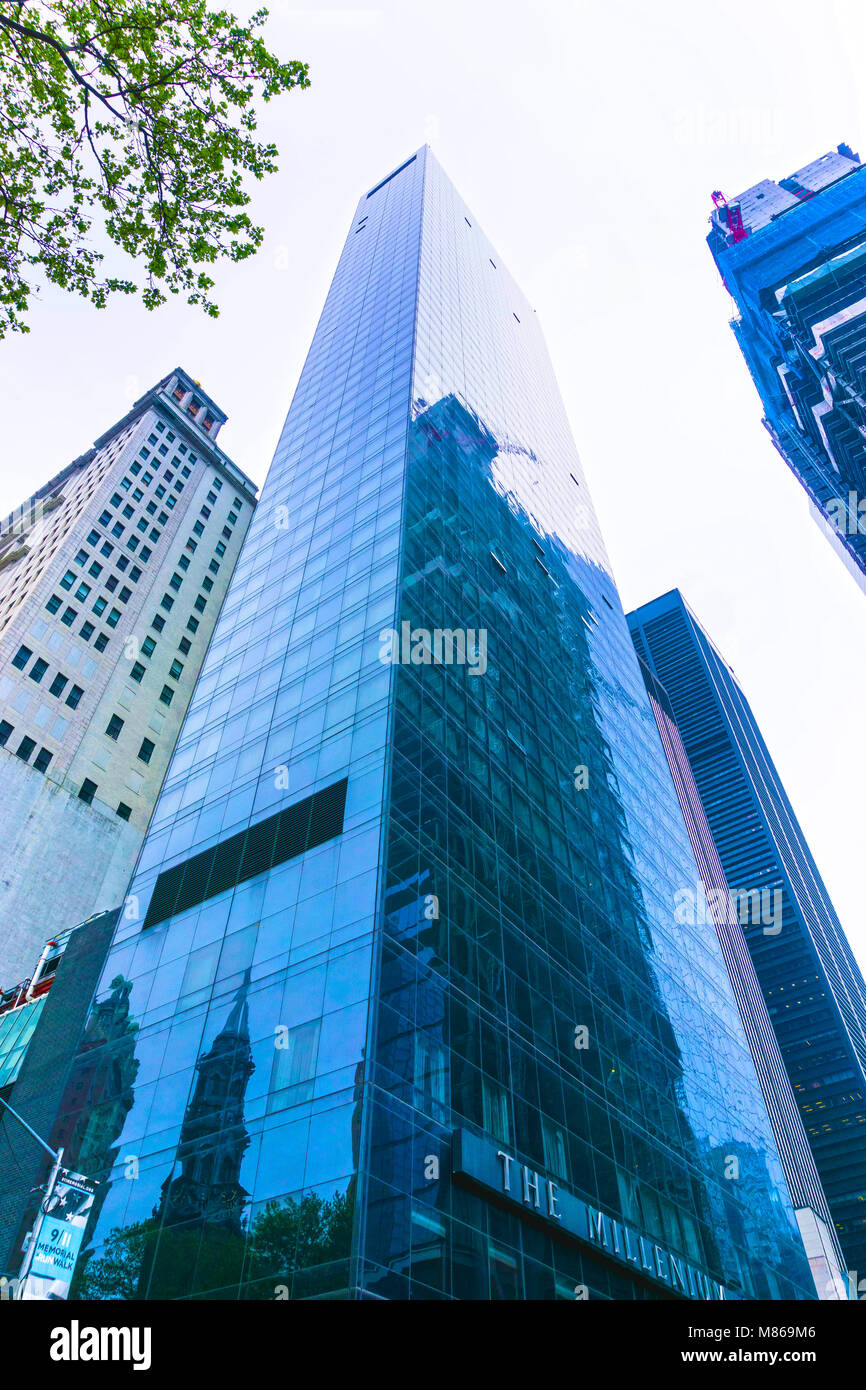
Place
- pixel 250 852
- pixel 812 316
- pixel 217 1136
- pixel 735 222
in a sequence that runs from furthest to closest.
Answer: pixel 735 222 < pixel 812 316 < pixel 250 852 < pixel 217 1136

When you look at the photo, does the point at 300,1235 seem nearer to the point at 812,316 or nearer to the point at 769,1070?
the point at 769,1070

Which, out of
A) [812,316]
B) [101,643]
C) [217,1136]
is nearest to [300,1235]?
[217,1136]

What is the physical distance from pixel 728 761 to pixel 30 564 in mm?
145041

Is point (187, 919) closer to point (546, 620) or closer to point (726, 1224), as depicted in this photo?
point (726, 1224)

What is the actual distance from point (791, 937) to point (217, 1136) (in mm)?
→ 158583

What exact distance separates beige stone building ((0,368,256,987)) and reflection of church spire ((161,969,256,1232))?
1193 inches

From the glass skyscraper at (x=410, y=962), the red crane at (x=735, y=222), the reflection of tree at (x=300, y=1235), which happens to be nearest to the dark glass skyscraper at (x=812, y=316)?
the red crane at (x=735, y=222)

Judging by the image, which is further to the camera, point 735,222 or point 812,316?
point 735,222

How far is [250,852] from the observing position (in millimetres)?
30641

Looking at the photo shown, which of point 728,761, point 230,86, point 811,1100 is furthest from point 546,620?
point 728,761

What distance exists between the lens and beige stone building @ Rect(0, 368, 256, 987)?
182 ft

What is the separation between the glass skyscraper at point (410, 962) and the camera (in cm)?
2148
